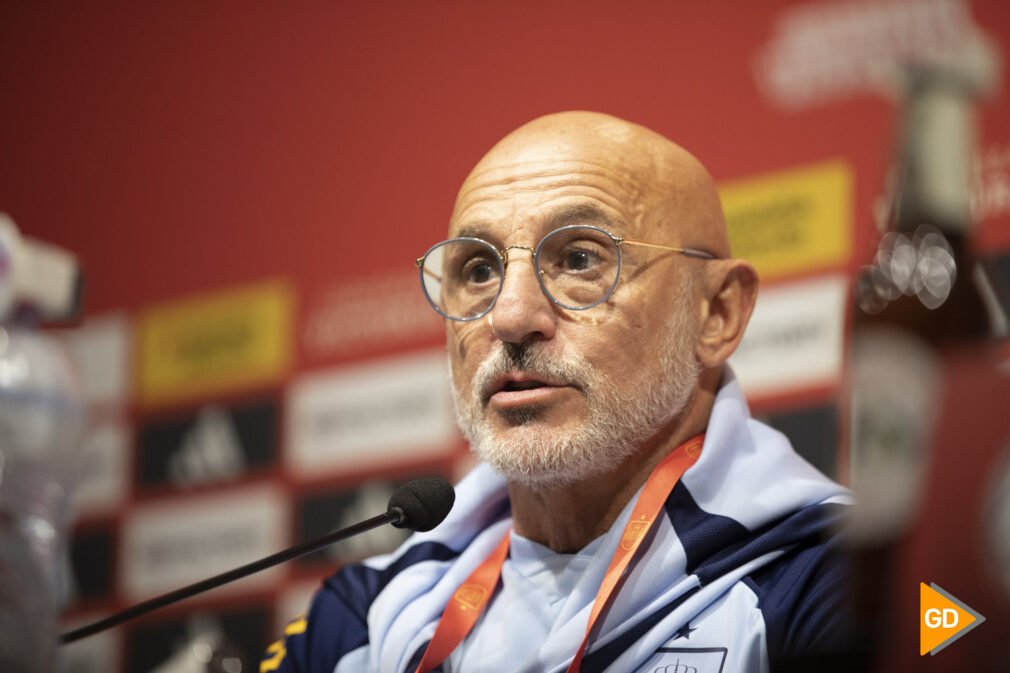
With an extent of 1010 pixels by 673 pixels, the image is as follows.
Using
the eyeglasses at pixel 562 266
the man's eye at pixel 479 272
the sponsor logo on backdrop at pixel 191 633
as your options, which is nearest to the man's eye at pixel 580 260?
the eyeglasses at pixel 562 266

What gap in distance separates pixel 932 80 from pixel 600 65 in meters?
1.80

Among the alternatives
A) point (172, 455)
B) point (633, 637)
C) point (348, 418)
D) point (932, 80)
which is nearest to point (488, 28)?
point (348, 418)

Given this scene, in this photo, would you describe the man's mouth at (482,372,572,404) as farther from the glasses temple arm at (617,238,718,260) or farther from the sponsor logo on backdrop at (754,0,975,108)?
the sponsor logo on backdrop at (754,0,975,108)

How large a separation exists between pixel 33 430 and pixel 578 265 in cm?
74

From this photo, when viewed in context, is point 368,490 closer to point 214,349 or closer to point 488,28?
point 214,349

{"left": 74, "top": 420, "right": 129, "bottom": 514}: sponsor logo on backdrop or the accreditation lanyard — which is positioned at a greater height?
the accreditation lanyard

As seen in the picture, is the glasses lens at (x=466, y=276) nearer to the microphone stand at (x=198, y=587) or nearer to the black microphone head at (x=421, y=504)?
the black microphone head at (x=421, y=504)

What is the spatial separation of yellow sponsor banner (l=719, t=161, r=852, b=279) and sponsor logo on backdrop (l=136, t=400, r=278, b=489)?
131 cm

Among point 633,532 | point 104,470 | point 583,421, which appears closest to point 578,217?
point 583,421

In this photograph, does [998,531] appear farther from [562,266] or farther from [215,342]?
[215,342]

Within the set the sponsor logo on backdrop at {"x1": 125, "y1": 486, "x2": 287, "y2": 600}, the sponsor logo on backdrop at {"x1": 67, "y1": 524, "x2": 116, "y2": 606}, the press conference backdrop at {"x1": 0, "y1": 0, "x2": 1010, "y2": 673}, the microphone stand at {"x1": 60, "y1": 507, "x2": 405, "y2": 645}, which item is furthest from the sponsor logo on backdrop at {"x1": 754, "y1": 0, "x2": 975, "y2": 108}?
the sponsor logo on backdrop at {"x1": 67, "y1": 524, "x2": 116, "y2": 606}

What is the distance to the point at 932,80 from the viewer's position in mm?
999

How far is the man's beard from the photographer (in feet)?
5.26

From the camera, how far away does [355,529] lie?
1405 mm
